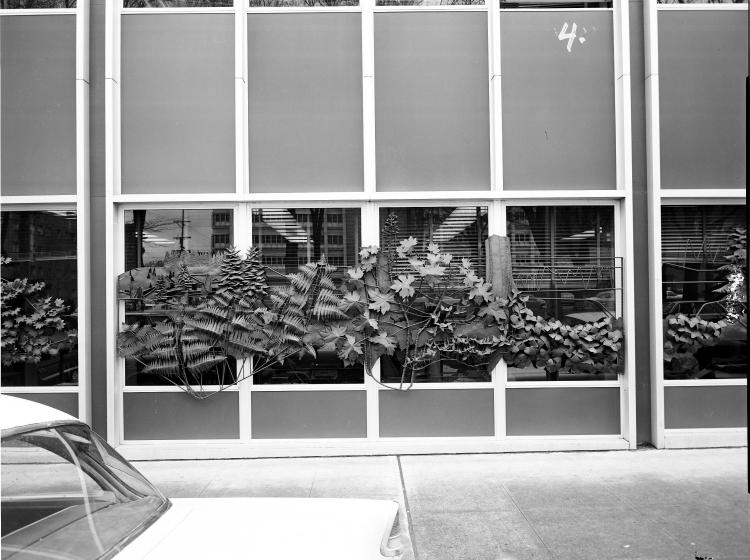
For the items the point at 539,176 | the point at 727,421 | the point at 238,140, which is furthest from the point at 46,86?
the point at 727,421

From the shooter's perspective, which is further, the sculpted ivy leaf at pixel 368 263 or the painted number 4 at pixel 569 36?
the painted number 4 at pixel 569 36

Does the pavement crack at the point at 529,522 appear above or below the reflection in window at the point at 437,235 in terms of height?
below

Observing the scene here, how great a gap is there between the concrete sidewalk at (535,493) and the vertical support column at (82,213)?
3.93 feet

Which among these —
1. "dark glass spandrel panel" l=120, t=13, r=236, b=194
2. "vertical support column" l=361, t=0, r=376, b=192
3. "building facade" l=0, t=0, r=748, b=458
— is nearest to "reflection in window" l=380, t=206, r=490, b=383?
"building facade" l=0, t=0, r=748, b=458

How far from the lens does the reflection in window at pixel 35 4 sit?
7.67m

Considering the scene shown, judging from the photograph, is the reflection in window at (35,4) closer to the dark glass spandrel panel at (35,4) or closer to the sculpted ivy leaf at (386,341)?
the dark glass spandrel panel at (35,4)

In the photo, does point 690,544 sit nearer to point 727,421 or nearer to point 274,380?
point 727,421

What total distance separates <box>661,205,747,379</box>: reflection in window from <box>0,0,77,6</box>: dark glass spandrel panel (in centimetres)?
757

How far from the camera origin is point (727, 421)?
7.71 m

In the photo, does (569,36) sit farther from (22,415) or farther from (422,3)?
(22,415)

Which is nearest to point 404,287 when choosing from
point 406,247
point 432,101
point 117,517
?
point 406,247

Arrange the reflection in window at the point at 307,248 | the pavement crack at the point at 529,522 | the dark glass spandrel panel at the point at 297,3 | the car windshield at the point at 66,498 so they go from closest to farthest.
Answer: the car windshield at the point at 66,498
the pavement crack at the point at 529,522
the reflection in window at the point at 307,248
the dark glass spandrel panel at the point at 297,3

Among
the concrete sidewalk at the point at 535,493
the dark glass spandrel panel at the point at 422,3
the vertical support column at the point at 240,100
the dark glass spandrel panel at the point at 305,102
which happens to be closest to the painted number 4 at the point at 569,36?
the dark glass spandrel panel at the point at 422,3

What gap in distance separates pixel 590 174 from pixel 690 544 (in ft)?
14.3
